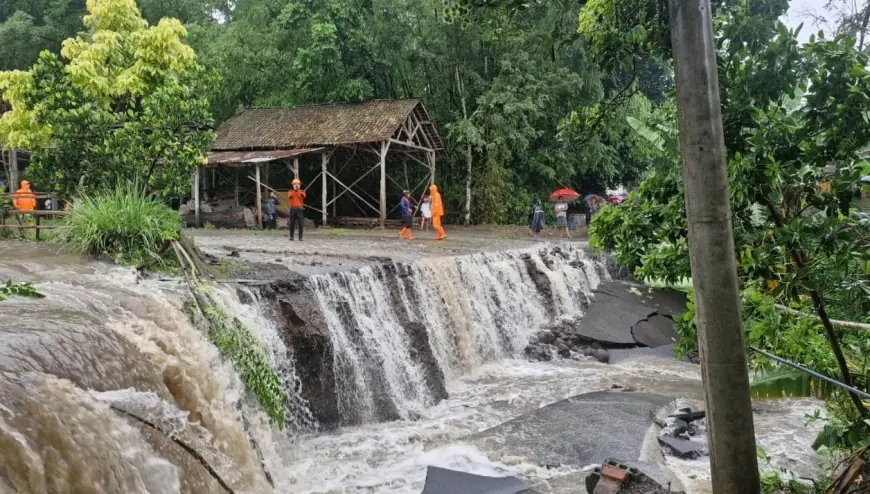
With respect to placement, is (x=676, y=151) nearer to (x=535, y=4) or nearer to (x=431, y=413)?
(x=535, y=4)

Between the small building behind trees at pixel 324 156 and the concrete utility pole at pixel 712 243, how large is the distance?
1752 cm

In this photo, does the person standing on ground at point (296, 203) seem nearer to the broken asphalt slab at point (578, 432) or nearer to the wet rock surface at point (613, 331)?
the wet rock surface at point (613, 331)

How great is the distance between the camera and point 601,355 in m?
12.0

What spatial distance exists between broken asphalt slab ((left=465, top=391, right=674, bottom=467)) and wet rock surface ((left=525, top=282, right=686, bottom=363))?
12.5 ft

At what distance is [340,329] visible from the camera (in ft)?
28.8

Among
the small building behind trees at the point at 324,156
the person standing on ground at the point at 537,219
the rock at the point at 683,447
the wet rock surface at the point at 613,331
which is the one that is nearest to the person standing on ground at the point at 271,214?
the small building behind trees at the point at 324,156

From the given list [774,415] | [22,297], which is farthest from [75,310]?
[774,415]

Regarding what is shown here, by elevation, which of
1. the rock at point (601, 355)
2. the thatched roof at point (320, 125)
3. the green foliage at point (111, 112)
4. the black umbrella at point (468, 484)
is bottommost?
the rock at point (601, 355)

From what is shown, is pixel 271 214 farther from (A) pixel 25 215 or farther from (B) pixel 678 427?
(B) pixel 678 427

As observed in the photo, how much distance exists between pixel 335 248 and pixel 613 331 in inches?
237

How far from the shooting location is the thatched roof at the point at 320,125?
20844mm

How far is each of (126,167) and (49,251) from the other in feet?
5.73

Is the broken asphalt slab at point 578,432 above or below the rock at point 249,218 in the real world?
below

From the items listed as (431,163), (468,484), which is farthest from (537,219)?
(468,484)
